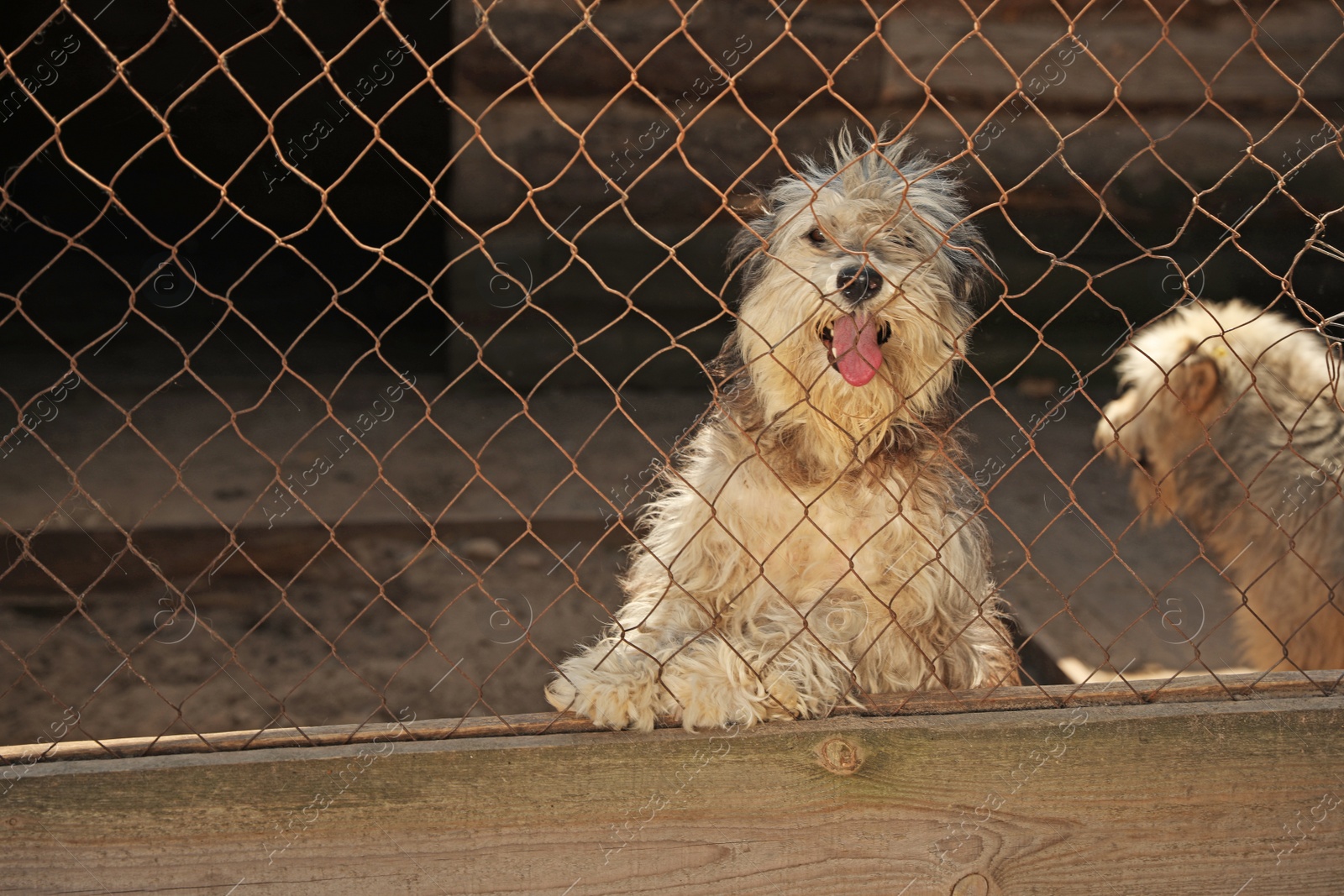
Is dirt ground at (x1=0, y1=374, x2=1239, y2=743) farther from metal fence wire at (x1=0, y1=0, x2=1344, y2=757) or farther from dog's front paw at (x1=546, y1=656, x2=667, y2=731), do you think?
dog's front paw at (x1=546, y1=656, x2=667, y2=731)

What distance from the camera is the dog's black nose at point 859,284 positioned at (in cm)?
258

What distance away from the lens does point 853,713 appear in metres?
2.37

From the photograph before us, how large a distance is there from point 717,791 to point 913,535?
912mm

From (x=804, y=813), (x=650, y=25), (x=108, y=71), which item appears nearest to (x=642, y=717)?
(x=804, y=813)

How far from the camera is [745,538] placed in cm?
282

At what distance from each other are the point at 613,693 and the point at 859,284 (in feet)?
3.70

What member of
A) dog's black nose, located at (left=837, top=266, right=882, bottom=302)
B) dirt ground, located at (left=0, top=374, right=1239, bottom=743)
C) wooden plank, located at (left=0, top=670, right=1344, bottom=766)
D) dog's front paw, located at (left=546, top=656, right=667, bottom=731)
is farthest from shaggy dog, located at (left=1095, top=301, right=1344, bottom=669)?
dog's front paw, located at (left=546, top=656, right=667, bottom=731)

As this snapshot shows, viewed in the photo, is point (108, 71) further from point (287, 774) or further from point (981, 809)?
point (981, 809)

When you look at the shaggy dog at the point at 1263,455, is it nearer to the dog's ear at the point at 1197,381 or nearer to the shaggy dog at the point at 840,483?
the dog's ear at the point at 1197,381

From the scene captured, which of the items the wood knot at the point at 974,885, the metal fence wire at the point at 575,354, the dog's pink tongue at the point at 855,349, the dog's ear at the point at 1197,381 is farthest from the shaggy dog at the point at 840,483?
the dog's ear at the point at 1197,381

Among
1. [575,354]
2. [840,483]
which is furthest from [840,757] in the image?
[575,354]

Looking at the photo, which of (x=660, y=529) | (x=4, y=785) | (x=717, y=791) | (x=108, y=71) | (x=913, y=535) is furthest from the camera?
(x=108, y=71)

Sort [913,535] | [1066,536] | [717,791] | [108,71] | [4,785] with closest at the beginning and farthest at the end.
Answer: [4,785]
[717,791]
[913,535]
[1066,536]
[108,71]

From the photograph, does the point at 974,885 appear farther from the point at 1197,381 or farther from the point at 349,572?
the point at 349,572
